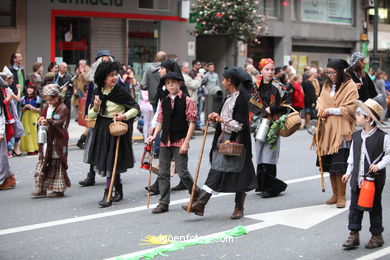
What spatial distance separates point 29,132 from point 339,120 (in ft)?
24.0

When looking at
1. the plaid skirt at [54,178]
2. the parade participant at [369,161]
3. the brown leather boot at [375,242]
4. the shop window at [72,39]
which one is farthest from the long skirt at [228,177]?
the shop window at [72,39]

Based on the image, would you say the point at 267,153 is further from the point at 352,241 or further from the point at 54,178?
the point at 54,178

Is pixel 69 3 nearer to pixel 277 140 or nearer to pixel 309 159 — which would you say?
pixel 309 159

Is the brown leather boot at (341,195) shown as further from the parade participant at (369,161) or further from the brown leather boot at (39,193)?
the brown leather boot at (39,193)

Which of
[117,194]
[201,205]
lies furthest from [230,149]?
[117,194]

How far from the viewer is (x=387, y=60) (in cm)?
3678

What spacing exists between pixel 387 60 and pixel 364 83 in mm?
28605

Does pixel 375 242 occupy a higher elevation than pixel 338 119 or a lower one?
lower

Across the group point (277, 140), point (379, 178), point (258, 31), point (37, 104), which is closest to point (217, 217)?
point (277, 140)

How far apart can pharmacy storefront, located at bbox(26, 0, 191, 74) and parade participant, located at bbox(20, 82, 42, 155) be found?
6.88 m

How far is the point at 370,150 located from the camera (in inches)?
252

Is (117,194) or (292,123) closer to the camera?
(292,123)

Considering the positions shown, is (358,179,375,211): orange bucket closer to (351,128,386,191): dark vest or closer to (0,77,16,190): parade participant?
(351,128,386,191): dark vest

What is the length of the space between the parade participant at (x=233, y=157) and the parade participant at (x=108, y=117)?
138cm
